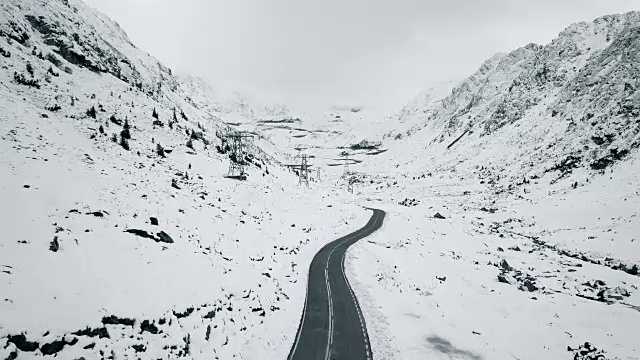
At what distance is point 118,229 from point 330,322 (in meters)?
14.2

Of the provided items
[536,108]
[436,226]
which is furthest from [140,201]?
[536,108]

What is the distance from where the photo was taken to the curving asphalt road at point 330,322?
15.8 m

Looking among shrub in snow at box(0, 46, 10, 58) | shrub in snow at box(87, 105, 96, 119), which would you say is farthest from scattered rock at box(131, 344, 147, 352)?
shrub in snow at box(0, 46, 10, 58)

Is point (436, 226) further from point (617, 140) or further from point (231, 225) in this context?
point (617, 140)

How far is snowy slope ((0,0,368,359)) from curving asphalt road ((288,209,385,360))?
1.01 m

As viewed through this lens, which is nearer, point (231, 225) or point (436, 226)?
point (231, 225)

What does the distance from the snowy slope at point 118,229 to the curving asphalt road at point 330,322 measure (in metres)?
1.01

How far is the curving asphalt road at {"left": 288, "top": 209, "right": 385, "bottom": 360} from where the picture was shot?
51.9 ft

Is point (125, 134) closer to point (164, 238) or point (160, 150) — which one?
point (160, 150)

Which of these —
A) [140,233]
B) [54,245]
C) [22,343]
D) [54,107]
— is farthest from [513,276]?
[54,107]

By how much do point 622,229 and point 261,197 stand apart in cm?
4610

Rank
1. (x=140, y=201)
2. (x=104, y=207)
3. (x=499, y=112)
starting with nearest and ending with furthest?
(x=104, y=207)
(x=140, y=201)
(x=499, y=112)

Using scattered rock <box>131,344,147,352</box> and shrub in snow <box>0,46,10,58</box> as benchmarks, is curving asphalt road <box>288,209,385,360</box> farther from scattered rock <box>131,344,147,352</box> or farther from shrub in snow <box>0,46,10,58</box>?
shrub in snow <box>0,46,10,58</box>

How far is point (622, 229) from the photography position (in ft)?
131
